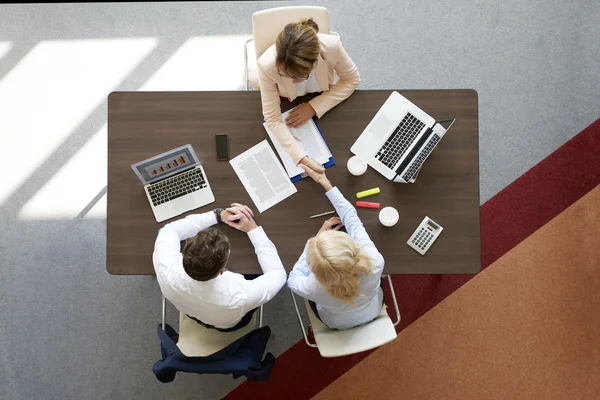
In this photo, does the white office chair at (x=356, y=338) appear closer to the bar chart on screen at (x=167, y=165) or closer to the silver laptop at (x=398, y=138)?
the silver laptop at (x=398, y=138)

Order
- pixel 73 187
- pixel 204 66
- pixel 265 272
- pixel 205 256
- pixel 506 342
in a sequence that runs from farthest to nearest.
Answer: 1. pixel 204 66
2. pixel 73 187
3. pixel 506 342
4. pixel 265 272
5. pixel 205 256

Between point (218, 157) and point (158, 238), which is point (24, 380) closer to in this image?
point (158, 238)

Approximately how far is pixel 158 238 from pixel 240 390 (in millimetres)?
1222

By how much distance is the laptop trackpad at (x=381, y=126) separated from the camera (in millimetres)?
2289

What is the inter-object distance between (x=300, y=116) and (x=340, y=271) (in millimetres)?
763

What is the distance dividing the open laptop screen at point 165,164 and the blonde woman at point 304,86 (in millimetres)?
374

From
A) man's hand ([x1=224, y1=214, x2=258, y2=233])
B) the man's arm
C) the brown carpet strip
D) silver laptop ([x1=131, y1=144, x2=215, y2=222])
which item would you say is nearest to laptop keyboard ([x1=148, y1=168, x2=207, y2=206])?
silver laptop ([x1=131, y1=144, x2=215, y2=222])

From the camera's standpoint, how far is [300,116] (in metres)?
2.28

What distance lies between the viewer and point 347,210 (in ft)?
7.07

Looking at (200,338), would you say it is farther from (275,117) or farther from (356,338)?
(275,117)

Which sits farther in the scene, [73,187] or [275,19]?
[73,187]

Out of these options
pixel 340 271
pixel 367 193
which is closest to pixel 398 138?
pixel 367 193

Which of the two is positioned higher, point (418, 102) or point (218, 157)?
point (418, 102)

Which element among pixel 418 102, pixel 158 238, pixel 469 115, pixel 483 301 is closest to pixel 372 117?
pixel 418 102
